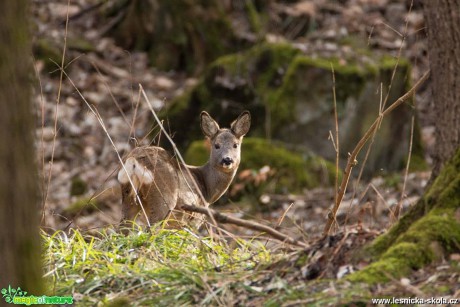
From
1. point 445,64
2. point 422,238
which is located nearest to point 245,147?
point 445,64

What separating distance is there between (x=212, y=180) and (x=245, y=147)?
9.17ft

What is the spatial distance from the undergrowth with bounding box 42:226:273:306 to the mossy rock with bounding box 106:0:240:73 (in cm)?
1001

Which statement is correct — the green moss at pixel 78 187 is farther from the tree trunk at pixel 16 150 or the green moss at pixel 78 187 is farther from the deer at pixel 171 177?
the tree trunk at pixel 16 150

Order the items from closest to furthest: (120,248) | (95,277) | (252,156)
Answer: (95,277)
(120,248)
(252,156)

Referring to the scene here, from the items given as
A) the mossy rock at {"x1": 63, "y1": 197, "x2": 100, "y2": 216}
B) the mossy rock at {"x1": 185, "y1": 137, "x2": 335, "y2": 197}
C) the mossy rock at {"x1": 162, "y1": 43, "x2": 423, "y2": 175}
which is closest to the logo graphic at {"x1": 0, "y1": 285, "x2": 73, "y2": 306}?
the mossy rock at {"x1": 63, "y1": 197, "x2": 100, "y2": 216}

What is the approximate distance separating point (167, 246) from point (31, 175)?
186 cm

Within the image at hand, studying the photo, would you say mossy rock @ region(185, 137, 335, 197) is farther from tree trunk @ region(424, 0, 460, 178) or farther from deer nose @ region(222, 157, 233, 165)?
tree trunk @ region(424, 0, 460, 178)

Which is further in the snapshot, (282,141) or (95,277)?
(282,141)

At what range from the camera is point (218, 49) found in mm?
15156

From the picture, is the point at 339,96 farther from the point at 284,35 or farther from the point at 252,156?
the point at 284,35

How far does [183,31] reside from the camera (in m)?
15.3

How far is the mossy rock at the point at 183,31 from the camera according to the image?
15188 mm

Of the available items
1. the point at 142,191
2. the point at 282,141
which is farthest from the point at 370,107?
the point at 142,191

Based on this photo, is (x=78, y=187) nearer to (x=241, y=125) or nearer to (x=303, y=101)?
(x=303, y=101)
